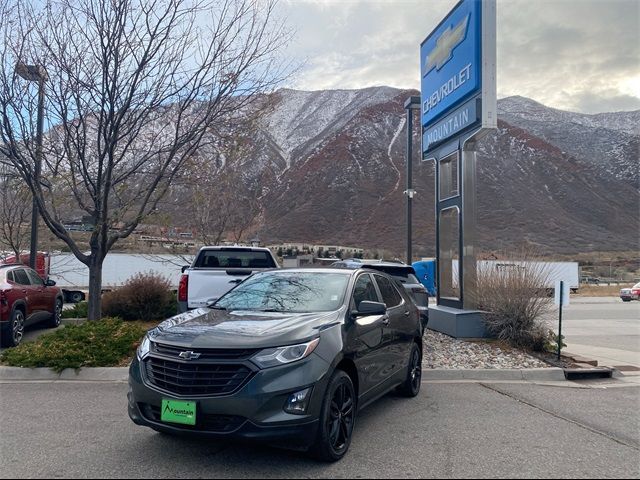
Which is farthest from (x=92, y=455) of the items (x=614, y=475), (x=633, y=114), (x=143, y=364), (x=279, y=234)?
(x=633, y=114)

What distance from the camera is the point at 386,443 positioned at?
5355 mm

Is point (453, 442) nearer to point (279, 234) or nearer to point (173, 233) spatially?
point (173, 233)

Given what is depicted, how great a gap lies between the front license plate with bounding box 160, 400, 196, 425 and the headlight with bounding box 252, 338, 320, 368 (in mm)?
612

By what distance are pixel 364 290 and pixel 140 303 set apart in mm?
7511

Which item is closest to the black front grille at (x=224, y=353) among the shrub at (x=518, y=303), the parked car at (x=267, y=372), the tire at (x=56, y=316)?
the parked car at (x=267, y=372)

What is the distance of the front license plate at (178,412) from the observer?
4422 millimetres

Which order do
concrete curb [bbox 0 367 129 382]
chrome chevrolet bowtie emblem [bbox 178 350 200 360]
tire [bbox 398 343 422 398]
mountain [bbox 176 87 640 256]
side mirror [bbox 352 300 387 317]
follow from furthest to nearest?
mountain [bbox 176 87 640 256] → concrete curb [bbox 0 367 129 382] → tire [bbox 398 343 422 398] → side mirror [bbox 352 300 387 317] → chrome chevrolet bowtie emblem [bbox 178 350 200 360]

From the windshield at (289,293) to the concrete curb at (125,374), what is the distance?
3.07 m

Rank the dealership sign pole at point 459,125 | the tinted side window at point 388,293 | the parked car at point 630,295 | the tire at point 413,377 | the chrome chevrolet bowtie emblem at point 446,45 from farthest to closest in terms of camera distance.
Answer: the parked car at point 630,295 → the chrome chevrolet bowtie emblem at point 446,45 → the dealership sign pole at point 459,125 → the tire at point 413,377 → the tinted side window at point 388,293

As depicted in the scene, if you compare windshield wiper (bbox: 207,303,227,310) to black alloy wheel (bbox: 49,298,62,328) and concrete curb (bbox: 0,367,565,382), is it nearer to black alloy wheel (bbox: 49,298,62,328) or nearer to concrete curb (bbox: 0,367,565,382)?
concrete curb (bbox: 0,367,565,382)

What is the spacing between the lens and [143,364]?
4922 millimetres

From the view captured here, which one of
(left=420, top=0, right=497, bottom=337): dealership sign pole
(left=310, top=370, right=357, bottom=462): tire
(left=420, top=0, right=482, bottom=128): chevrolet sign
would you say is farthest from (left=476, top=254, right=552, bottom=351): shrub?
(left=310, top=370, right=357, bottom=462): tire

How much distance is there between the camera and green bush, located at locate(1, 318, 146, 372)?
8.49 m

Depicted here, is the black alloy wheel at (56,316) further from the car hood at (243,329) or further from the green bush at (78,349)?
the car hood at (243,329)
